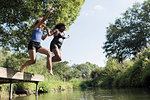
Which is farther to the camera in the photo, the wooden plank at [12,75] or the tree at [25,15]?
the tree at [25,15]

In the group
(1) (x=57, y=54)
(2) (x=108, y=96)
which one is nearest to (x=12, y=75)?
(1) (x=57, y=54)

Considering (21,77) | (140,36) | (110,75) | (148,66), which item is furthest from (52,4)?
(140,36)

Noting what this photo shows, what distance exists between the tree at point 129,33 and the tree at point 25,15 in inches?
918

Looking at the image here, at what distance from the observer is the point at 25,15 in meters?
9.44

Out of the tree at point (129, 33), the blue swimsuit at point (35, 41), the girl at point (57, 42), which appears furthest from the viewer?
the tree at point (129, 33)

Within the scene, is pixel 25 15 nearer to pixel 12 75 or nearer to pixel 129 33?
pixel 12 75

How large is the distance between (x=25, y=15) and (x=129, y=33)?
27773mm

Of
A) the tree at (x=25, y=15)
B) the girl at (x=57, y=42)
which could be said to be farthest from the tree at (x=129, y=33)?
the girl at (x=57, y=42)

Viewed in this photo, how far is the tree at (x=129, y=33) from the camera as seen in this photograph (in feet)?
102

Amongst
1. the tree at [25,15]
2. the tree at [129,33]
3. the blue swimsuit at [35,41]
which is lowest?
the blue swimsuit at [35,41]

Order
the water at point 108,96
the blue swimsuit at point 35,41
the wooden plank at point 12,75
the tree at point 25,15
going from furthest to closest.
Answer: the tree at point 25,15, the water at point 108,96, the blue swimsuit at point 35,41, the wooden plank at point 12,75

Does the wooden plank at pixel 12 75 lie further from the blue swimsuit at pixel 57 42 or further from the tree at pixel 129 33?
the tree at pixel 129 33

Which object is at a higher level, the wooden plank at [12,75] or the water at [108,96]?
the wooden plank at [12,75]

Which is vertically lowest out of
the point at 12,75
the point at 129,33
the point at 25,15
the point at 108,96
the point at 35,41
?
the point at 108,96
